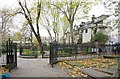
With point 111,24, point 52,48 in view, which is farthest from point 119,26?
point 52,48

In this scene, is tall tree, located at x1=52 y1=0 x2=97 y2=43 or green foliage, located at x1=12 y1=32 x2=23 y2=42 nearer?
tall tree, located at x1=52 y1=0 x2=97 y2=43

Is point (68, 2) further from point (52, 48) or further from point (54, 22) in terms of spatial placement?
point (52, 48)

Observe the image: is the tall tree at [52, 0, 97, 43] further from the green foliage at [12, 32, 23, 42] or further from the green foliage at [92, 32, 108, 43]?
the green foliage at [12, 32, 23, 42]

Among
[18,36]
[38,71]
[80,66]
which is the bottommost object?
[38,71]

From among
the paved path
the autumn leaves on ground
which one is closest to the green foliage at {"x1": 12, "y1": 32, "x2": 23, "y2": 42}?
the paved path

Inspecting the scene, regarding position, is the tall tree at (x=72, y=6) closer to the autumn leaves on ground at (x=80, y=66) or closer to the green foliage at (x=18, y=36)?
the autumn leaves on ground at (x=80, y=66)

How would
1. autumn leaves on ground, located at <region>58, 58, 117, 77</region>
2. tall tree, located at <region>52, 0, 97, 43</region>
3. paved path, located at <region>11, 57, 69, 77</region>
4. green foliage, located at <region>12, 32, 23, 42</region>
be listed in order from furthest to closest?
green foliage, located at <region>12, 32, 23, 42</region> < tall tree, located at <region>52, 0, 97, 43</region> < autumn leaves on ground, located at <region>58, 58, 117, 77</region> < paved path, located at <region>11, 57, 69, 77</region>

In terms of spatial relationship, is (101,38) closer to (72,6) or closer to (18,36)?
(72,6)

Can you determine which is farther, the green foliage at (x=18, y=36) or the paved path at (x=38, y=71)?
the green foliage at (x=18, y=36)

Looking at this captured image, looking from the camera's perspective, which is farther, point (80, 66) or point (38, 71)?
point (80, 66)

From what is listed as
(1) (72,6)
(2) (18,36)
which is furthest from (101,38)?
(2) (18,36)

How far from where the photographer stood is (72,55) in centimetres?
1978

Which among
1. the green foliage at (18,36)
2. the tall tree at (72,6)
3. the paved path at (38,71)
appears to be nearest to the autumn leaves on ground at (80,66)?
the paved path at (38,71)

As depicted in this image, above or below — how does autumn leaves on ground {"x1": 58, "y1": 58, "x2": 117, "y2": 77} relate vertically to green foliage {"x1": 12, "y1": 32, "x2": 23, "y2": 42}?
below
